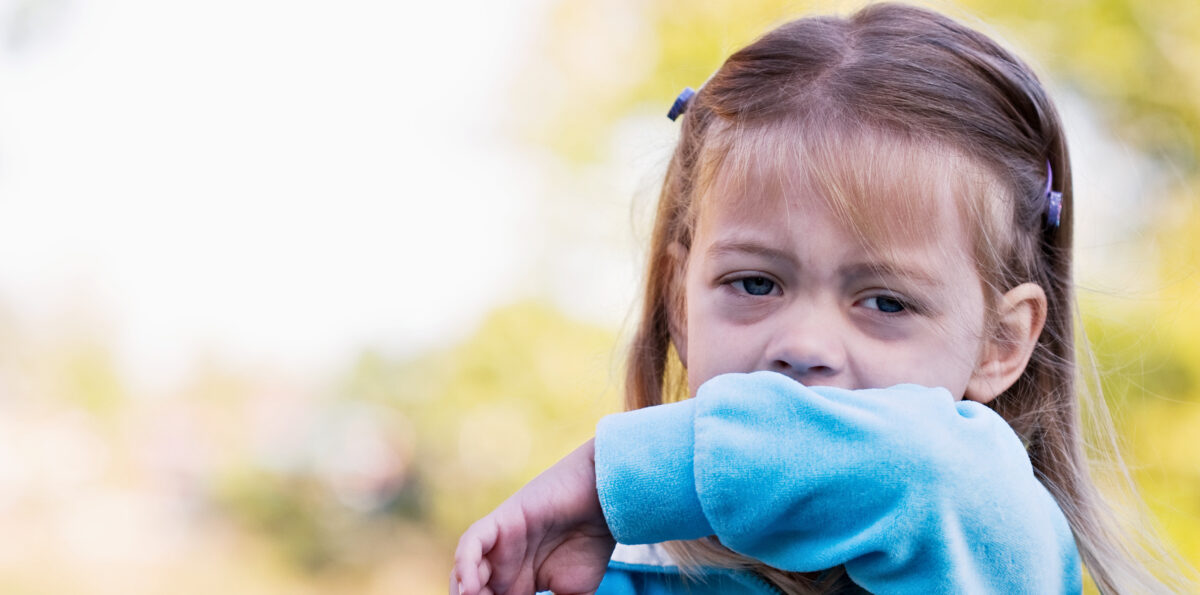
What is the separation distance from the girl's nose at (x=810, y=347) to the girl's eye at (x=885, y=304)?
50 mm

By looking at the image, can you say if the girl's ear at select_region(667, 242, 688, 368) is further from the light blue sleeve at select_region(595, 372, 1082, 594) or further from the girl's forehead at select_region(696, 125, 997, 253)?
the light blue sleeve at select_region(595, 372, 1082, 594)

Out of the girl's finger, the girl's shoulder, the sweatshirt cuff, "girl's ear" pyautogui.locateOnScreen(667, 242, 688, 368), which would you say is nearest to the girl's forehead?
"girl's ear" pyautogui.locateOnScreen(667, 242, 688, 368)

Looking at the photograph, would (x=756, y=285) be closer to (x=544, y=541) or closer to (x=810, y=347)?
(x=810, y=347)

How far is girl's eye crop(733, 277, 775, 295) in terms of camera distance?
1.55m

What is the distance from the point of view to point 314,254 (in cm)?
738

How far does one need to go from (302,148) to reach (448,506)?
258 cm

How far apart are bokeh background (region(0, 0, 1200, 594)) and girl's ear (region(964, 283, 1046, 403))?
3514mm

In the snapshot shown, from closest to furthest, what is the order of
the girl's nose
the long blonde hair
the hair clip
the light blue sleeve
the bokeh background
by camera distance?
the light blue sleeve
the girl's nose
the long blonde hair
the hair clip
the bokeh background

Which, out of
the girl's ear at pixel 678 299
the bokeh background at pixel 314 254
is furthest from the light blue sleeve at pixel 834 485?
the bokeh background at pixel 314 254

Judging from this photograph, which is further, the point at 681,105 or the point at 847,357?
the point at 681,105

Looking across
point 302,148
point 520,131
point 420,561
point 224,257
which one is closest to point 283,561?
point 420,561

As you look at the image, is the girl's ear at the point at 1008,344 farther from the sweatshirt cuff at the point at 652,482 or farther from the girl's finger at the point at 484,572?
the girl's finger at the point at 484,572

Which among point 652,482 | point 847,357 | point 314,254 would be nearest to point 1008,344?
point 847,357

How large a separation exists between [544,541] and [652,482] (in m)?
0.17
